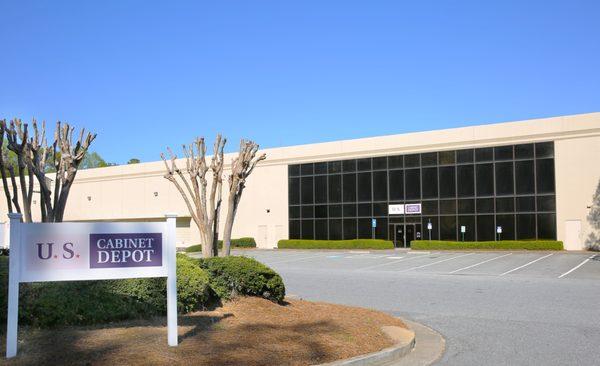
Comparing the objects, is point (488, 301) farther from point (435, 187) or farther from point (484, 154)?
point (435, 187)

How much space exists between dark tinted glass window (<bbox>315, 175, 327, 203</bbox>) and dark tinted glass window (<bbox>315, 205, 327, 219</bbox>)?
1.61 feet

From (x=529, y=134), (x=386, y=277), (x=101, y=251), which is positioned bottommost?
(x=386, y=277)

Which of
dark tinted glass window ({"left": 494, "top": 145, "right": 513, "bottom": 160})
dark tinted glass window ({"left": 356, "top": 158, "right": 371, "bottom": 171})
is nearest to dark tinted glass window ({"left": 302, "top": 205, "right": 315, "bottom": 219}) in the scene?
dark tinted glass window ({"left": 356, "top": 158, "right": 371, "bottom": 171})

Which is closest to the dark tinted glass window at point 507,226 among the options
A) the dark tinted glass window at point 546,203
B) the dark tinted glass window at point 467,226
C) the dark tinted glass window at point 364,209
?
the dark tinted glass window at point 467,226

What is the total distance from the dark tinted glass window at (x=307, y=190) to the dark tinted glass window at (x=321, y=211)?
32.8 inches

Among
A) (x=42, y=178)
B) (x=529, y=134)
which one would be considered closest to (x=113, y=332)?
(x=42, y=178)

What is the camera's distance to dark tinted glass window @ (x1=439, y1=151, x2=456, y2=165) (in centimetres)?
4256

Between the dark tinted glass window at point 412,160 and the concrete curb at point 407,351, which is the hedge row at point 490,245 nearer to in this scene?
the dark tinted glass window at point 412,160

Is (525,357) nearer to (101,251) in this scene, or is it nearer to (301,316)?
(301,316)

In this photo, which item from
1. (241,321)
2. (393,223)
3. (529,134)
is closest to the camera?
(241,321)

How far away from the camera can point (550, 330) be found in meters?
10.0

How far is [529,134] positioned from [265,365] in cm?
3726

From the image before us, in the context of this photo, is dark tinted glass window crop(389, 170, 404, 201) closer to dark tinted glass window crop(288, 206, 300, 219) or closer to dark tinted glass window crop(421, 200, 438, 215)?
dark tinted glass window crop(421, 200, 438, 215)

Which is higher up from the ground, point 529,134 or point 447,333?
point 529,134
